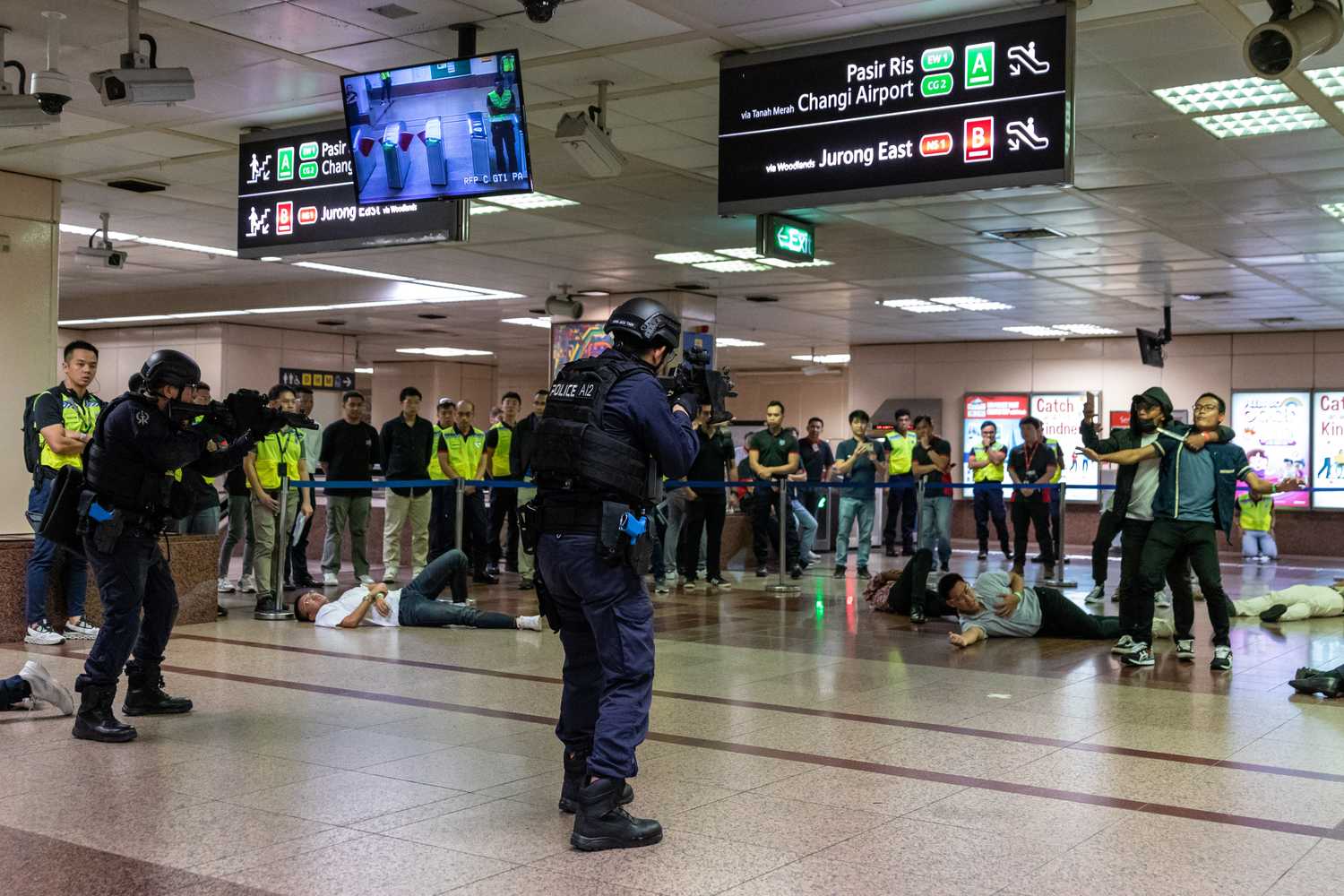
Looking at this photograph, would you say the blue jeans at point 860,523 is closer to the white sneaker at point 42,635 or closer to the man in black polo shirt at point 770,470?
the man in black polo shirt at point 770,470

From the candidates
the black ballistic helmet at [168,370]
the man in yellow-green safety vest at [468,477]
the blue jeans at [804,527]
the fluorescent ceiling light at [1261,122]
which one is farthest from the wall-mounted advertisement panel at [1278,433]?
the black ballistic helmet at [168,370]

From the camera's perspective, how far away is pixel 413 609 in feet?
31.0

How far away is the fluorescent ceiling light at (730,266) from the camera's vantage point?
14.6 metres

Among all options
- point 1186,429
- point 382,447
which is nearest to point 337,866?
point 1186,429

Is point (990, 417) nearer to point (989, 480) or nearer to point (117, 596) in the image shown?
point (989, 480)

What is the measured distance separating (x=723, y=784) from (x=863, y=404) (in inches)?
770

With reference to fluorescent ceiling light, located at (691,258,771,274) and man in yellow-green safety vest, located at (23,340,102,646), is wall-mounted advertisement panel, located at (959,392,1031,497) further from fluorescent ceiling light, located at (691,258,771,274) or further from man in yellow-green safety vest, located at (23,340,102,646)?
man in yellow-green safety vest, located at (23,340,102,646)

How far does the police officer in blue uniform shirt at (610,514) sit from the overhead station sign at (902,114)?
240 cm

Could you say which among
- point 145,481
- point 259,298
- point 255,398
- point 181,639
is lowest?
point 181,639

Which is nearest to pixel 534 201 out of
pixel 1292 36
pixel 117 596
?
pixel 117 596

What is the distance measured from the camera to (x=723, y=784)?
4.95 metres

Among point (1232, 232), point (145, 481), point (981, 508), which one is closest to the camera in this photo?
point (145, 481)

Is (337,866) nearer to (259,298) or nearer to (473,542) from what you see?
(473,542)

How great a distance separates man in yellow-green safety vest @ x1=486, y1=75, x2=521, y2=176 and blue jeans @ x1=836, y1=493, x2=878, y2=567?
8.16 m
